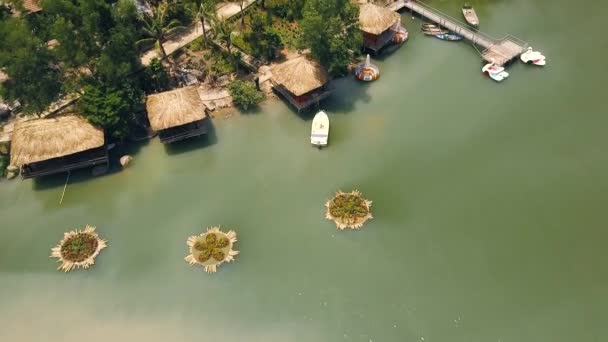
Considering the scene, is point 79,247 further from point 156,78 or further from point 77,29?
point 77,29

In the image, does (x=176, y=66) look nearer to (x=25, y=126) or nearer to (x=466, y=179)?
(x=25, y=126)

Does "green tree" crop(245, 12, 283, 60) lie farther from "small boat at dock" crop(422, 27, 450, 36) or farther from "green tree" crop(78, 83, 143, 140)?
"small boat at dock" crop(422, 27, 450, 36)

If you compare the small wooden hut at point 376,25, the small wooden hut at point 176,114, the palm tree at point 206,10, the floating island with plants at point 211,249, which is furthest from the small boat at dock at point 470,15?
the floating island with plants at point 211,249

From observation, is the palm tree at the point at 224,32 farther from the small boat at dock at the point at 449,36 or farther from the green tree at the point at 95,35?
the small boat at dock at the point at 449,36

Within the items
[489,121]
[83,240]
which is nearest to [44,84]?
[83,240]

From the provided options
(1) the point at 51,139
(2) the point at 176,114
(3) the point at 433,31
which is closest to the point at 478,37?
(3) the point at 433,31
